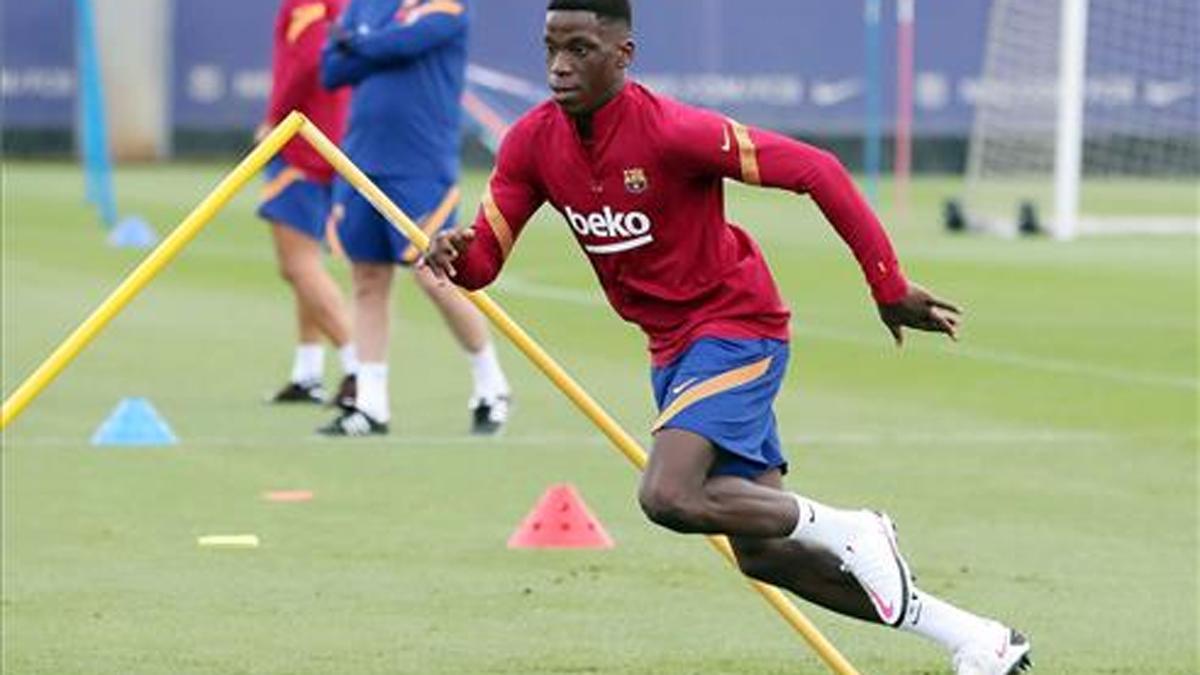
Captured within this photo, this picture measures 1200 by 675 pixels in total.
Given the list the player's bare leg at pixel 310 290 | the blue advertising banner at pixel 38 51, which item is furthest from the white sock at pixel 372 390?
the blue advertising banner at pixel 38 51

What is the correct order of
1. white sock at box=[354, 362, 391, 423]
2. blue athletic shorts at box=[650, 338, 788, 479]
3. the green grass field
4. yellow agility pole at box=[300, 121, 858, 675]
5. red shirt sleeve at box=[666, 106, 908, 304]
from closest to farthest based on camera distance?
1. red shirt sleeve at box=[666, 106, 908, 304]
2. blue athletic shorts at box=[650, 338, 788, 479]
3. yellow agility pole at box=[300, 121, 858, 675]
4. the green grass field
5. white sock at box=[354, 362, 391, 423]

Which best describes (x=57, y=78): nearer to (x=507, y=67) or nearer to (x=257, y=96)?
(x=257, y=96)

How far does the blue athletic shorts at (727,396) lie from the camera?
319 inches

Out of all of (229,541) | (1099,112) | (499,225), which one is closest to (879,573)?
(499,225)

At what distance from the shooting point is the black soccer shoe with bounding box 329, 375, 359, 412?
14.5m

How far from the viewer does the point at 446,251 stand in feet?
27.2

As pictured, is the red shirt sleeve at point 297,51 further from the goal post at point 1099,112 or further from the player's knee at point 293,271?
the goal post at point 1099,112

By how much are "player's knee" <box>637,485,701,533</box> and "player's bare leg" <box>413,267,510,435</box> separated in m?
6.13

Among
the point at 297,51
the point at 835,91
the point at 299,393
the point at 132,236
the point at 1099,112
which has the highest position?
the point at 297,51

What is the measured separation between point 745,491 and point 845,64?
31.7 meters

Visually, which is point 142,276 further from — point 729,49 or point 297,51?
point 729,49

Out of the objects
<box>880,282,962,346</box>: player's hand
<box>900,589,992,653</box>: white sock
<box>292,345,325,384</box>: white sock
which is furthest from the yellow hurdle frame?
<box>292,345,325,384</box>: white sock

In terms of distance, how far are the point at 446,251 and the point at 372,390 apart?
240 inches

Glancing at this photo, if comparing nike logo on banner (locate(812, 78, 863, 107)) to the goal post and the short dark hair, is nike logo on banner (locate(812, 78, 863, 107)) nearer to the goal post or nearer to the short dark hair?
the goal post
